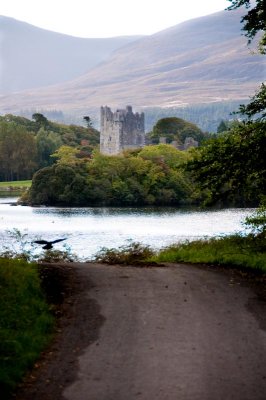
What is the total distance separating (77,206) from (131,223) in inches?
1185

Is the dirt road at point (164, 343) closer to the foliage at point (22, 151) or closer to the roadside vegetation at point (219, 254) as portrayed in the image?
the roadside vegetation at point (219, 254)

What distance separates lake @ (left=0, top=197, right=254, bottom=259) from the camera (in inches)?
1917

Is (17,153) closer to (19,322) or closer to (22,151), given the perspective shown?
(22,151)

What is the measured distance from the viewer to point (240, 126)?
18797 mm

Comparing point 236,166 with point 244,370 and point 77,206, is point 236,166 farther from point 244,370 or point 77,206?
point 77,206

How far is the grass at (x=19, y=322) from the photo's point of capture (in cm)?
934

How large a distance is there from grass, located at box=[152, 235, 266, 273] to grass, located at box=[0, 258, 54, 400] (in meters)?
5.52

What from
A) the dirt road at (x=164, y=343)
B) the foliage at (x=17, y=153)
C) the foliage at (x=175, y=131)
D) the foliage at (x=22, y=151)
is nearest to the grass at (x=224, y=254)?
the dirt road at (x=164, y=343)

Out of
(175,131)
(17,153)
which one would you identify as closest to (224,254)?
(17,153)

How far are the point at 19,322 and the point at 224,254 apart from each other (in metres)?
9.30

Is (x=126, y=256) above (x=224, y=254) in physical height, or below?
below

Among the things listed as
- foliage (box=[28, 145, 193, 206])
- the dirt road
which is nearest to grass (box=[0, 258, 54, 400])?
the dirt road

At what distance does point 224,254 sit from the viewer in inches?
768

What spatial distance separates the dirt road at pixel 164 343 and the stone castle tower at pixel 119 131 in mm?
169886
